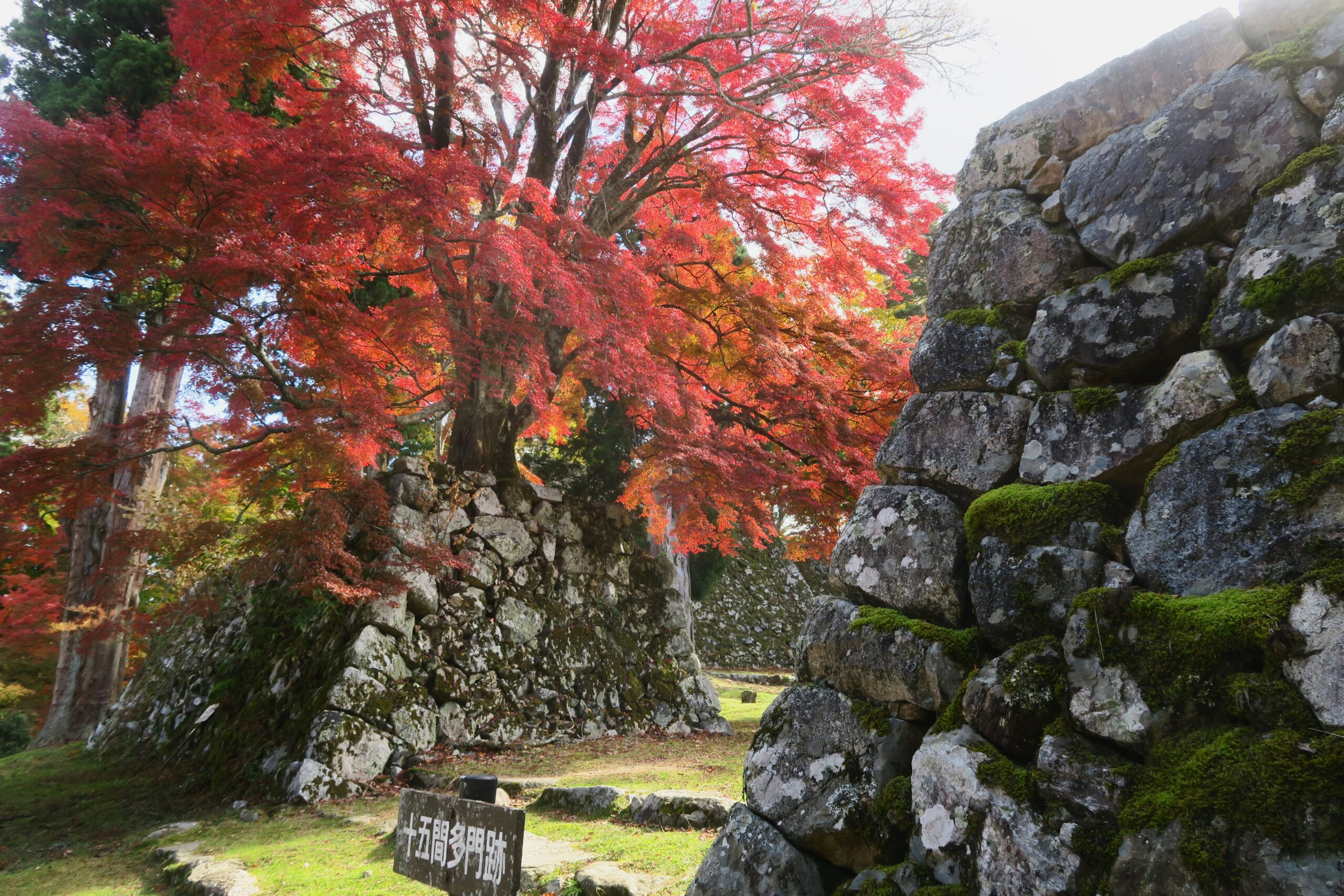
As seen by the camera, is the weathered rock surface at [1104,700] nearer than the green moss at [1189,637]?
No

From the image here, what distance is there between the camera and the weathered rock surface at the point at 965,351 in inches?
105

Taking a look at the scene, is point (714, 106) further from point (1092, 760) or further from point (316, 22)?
point (1092, 760)

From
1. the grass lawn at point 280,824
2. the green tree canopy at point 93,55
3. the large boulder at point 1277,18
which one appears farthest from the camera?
the green tree canopy at point 93,55

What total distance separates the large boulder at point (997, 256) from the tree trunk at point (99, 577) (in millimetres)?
8425

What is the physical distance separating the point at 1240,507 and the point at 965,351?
3.38 ft

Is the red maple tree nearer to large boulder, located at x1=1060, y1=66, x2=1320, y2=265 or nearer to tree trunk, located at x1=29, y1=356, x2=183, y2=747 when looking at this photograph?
tree trunk, located at x1=29, y1=356, x2=183, y2=747

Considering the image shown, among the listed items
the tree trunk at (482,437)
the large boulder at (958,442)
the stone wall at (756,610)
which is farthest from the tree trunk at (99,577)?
the stone wall at (756,610)

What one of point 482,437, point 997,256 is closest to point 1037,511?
point 997,256

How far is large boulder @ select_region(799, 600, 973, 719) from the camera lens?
232cm

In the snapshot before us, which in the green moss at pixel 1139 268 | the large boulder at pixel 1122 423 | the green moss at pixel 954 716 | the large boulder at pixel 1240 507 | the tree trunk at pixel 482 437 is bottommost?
the green moss at pixel 954 716

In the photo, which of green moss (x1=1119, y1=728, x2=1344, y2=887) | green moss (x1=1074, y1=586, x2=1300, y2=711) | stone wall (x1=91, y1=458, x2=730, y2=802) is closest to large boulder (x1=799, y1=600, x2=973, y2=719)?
green moss (x1=1074, y1=586, x2=1300, y2=711)

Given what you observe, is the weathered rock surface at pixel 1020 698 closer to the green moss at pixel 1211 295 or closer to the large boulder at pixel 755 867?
the large boulder at pixel 755 867

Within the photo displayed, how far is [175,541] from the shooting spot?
603 centimetres

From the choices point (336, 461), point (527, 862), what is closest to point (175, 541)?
point (336, 461)
